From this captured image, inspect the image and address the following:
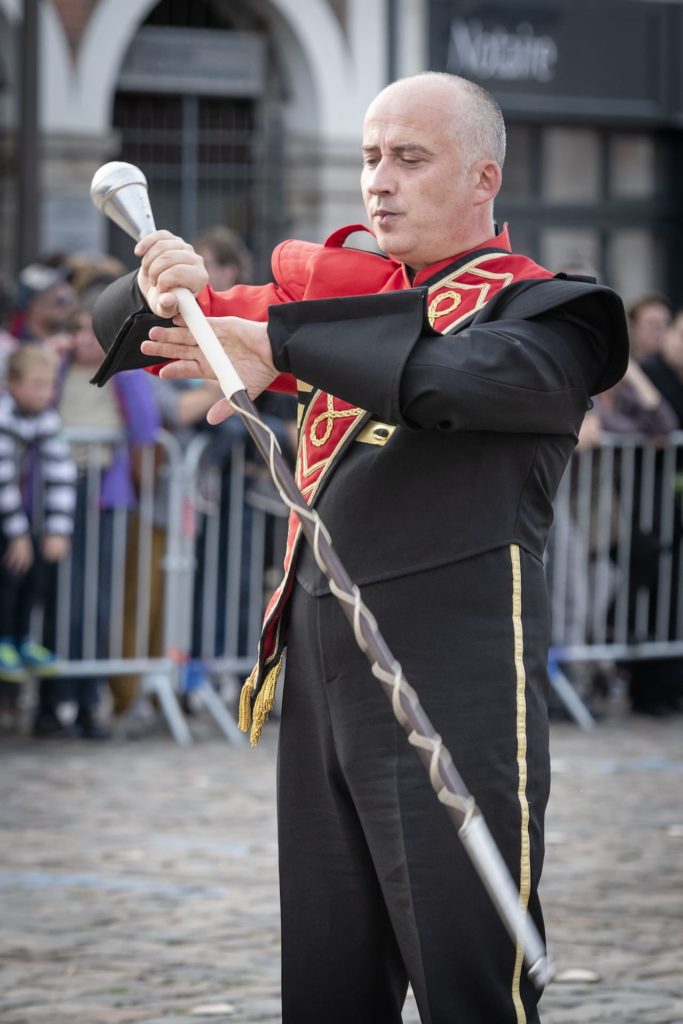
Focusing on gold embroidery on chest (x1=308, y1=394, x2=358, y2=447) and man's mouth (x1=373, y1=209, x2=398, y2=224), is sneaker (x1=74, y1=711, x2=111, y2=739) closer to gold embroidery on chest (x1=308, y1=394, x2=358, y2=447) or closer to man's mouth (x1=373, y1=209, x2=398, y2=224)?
gold embroidery on chest (x1=308, y1=394, x2=358, y2=447)

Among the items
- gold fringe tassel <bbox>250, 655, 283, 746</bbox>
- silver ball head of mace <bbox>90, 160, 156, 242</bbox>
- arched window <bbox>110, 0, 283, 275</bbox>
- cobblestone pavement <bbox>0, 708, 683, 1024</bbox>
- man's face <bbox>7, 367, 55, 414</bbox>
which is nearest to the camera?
silver ball head of mace <bbox>90, 160, 156, 242</bbox>

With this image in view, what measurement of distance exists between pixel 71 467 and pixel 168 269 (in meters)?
5.05

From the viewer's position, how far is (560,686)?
347 inches

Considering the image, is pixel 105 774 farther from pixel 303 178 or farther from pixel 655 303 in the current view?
pixel 303 178

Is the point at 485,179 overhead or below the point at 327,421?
overhead

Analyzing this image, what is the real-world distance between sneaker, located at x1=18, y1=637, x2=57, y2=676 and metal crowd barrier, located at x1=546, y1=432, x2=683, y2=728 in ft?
7.90

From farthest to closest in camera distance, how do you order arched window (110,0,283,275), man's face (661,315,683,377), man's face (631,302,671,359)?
arched window (110,0,283,275)
man's face (631,302,671,359)
man's face (661,315,683,377)

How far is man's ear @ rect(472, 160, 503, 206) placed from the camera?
117 inches

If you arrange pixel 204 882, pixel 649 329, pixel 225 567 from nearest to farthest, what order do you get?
pixel 204 882 → pixel 225 567 → pixel 649 329

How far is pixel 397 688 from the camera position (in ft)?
8.43

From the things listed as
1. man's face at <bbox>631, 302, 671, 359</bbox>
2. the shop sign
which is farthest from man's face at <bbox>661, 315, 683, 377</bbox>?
the shop sign

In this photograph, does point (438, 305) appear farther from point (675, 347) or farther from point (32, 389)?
Result: point (675, 347)

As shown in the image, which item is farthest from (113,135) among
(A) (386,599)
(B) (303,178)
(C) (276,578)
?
(A) (386,599)

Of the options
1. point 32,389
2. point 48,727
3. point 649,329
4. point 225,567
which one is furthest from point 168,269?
point 649,329
